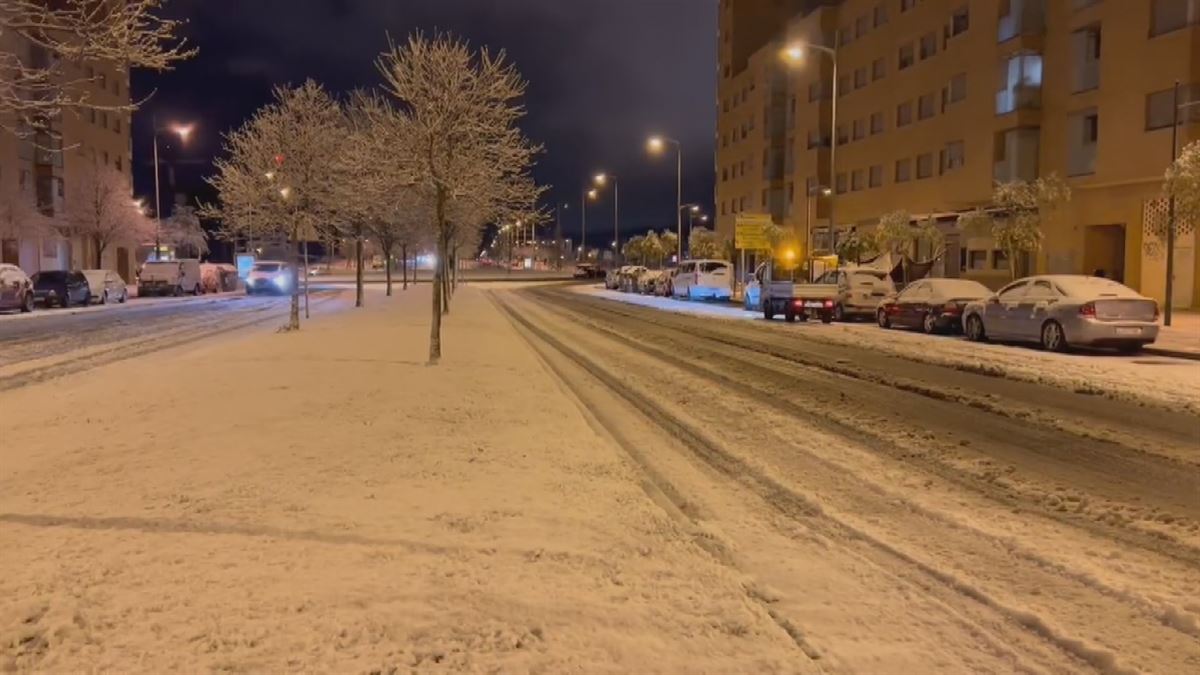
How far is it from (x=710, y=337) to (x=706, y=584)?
17089mm

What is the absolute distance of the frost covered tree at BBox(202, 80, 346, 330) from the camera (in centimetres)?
2017

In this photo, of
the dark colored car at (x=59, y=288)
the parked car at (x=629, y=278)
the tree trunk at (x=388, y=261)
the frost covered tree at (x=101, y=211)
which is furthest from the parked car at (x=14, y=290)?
the parked car at (x=629, y=278)

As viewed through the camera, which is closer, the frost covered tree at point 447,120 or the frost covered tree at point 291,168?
the frost covered tree at point 447,120

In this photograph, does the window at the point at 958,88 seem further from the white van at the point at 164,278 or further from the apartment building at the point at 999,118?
the white van at the point at 164,278

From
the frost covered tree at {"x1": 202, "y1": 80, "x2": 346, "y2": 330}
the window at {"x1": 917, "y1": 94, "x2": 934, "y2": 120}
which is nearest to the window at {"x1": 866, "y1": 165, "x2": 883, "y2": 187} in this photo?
the window at {"x1": 917, "y1": 94, "x2": 934, "y2": 120}

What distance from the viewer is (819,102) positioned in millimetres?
57312

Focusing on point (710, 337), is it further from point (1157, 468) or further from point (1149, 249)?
point (1149, 249)

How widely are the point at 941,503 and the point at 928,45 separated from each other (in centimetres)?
4301

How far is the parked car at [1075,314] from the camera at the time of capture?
1719 centimetres

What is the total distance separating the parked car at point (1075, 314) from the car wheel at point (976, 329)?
2.46 ft

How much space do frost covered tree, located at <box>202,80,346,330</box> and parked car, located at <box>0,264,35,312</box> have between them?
1251 centimetres

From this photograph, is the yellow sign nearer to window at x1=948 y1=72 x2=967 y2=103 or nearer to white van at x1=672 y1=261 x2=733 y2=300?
white van at x1=672 y1=261 x2=733 y2=300

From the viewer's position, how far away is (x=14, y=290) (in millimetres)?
30391

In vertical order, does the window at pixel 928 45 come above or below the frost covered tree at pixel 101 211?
above
